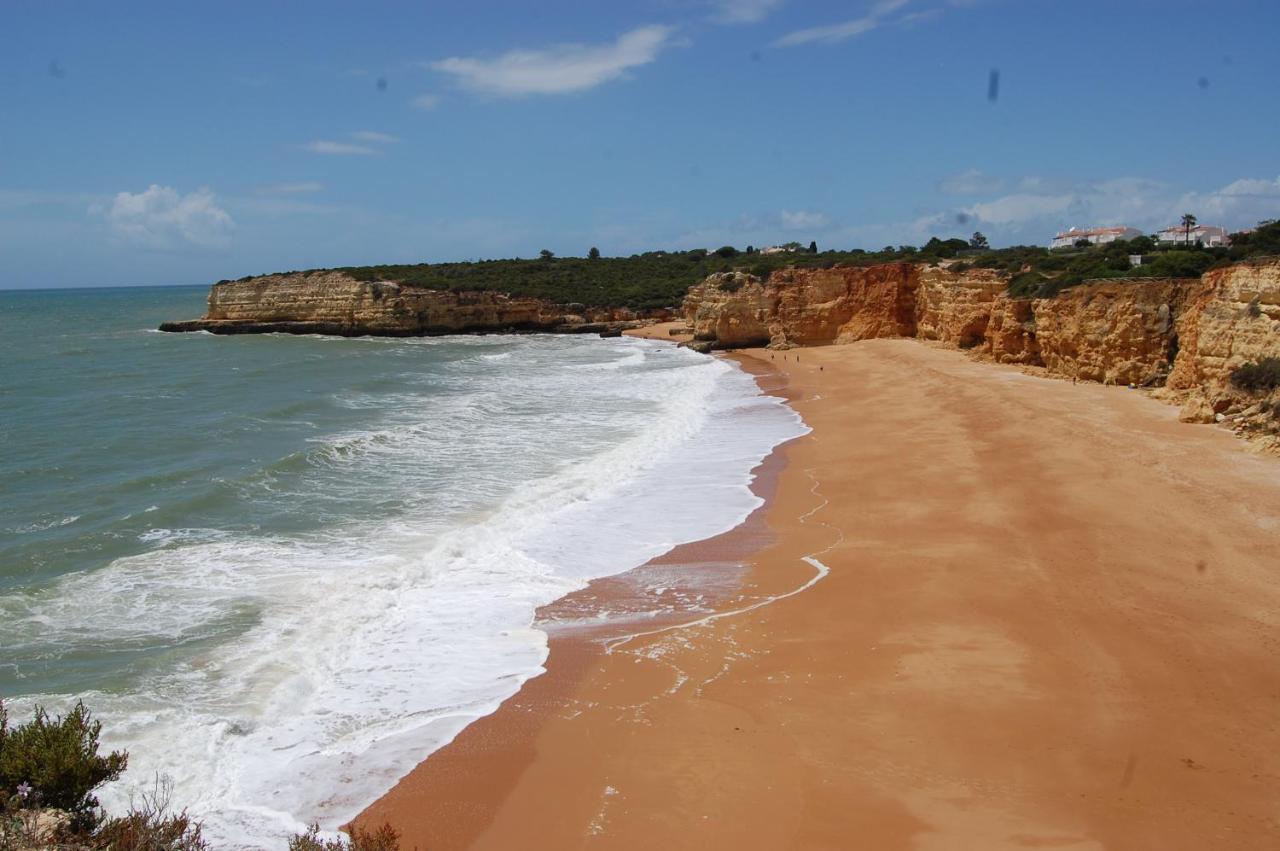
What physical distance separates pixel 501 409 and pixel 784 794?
71.4ft

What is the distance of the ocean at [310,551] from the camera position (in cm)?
791

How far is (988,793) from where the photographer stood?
673cm

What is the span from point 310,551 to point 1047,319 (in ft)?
79.8

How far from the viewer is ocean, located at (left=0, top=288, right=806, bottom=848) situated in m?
7.91

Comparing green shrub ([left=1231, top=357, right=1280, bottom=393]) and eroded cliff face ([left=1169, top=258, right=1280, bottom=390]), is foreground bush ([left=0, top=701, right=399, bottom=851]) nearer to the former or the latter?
green shrub ([left=1231, top=357, right=1280, bottom=393])

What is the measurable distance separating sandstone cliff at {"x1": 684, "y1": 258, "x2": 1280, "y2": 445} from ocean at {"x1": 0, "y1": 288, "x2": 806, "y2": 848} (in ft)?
30.4

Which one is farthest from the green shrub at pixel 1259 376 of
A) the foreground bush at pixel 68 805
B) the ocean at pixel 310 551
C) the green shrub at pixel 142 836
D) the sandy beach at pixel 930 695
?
the green shrub at pixel 142 836

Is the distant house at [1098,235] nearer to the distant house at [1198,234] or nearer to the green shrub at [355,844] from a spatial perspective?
the distant house at [1198,234]

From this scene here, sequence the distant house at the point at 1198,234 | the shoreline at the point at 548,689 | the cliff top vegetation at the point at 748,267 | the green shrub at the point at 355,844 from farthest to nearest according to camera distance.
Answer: the distant house at the point at 1198,234 → the cliff top vegetation at the point at 748,267 → the shoreline at the point at 548,689 → the green shrub at the point at 355,844

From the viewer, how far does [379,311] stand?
194 feet

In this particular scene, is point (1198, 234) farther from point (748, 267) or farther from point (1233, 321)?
point (1233, 321)

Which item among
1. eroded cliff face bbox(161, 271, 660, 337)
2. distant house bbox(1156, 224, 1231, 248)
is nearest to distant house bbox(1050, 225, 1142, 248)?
distant house bbox(1156, 224, 1231, 248)

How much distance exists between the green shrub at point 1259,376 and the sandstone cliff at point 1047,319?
6.9 inches

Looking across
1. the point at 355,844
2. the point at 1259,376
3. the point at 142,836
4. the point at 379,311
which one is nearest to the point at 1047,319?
the point at 1259,376
